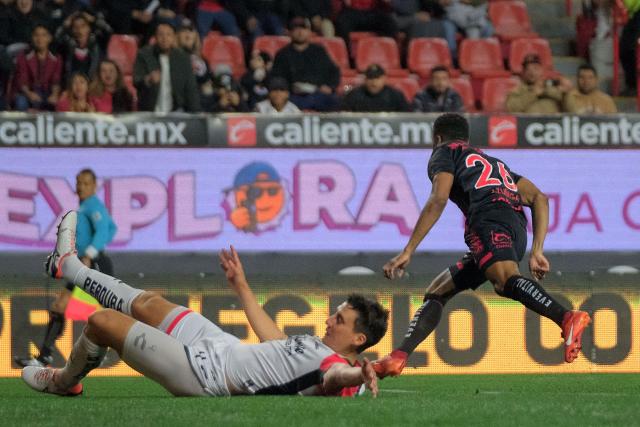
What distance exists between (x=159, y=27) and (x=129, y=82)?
109 centimetres

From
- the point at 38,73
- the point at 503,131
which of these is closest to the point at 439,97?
the point at 503,131

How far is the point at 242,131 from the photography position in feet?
44.1

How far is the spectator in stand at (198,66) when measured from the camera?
1500 cm

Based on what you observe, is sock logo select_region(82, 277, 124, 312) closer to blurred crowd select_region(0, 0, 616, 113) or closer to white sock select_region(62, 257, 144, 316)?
white sock select_region(62, 257, 144, 316)

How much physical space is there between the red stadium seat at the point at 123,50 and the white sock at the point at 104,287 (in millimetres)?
8089

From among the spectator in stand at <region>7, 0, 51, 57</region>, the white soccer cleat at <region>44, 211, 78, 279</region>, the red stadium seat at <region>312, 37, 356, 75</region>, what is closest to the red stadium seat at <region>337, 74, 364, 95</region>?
the red stadium seat at <region>312, 37, 356, 75</region>

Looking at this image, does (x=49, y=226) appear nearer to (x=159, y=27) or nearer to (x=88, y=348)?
(x=159, y=27)

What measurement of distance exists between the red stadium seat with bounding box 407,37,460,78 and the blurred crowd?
492 mm

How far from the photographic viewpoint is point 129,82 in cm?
1563

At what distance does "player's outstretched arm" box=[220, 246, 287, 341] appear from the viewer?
8.00 meters

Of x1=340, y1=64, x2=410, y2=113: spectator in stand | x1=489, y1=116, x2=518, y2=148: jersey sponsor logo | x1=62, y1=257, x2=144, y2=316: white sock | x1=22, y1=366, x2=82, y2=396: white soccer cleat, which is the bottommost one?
x1=22, y1=366, x2=82, y2=396: white soccer cleat

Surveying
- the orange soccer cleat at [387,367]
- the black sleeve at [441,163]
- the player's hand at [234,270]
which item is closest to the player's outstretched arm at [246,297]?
the player's hand at [234,270]

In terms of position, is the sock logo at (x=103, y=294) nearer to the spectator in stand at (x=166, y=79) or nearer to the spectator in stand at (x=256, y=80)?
the spectator in stand at (x=166, y=79)

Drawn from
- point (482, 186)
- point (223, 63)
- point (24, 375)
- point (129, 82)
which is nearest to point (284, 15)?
point (223, 63)
